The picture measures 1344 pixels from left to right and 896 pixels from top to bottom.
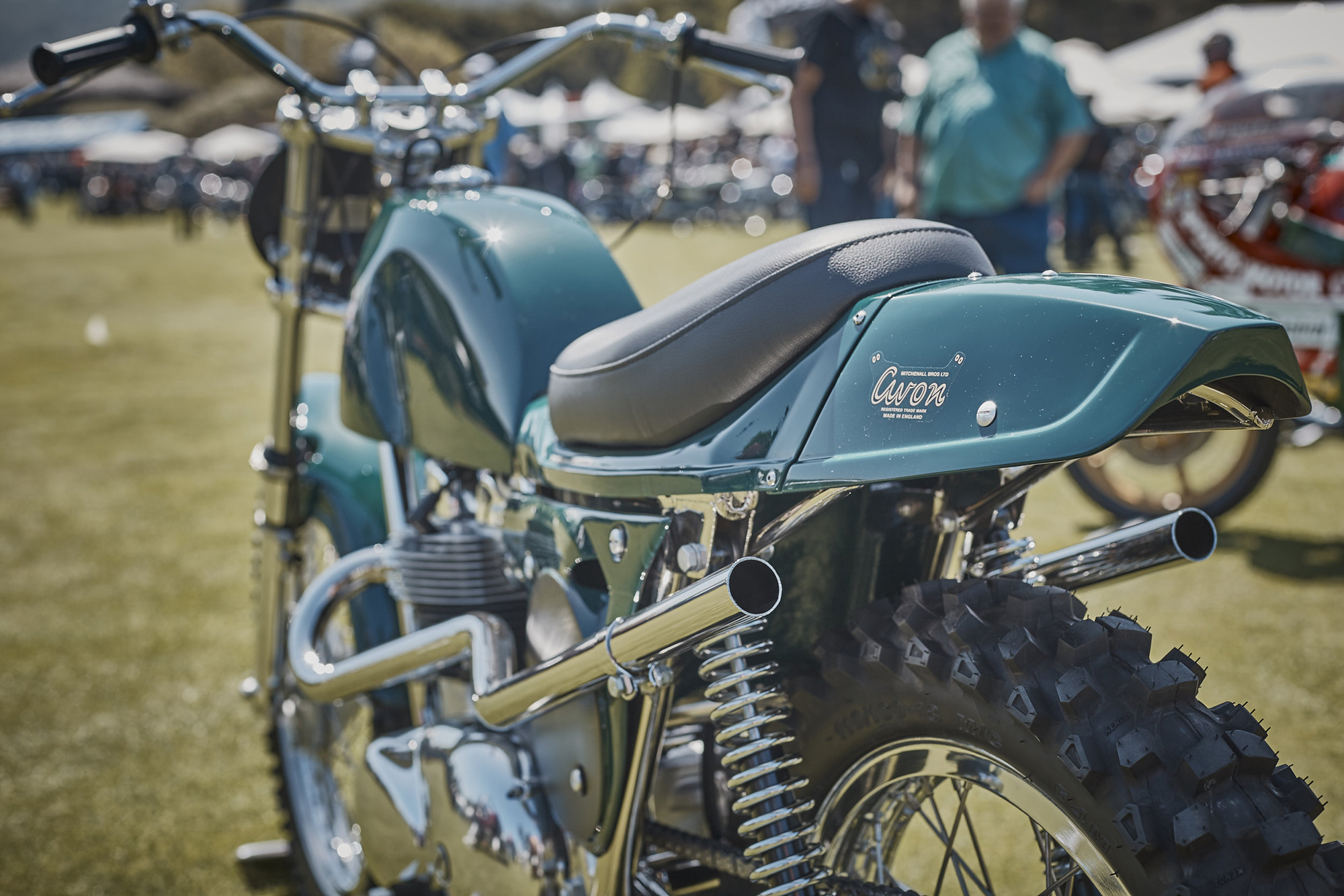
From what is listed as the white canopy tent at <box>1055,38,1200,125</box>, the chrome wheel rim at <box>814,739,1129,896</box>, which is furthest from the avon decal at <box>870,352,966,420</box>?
the white canopy tent at <box>1055,38,1200,125</box>

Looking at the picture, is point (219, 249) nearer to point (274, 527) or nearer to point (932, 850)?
point (274, 527)

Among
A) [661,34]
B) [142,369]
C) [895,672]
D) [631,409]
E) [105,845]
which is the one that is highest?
[661,34]

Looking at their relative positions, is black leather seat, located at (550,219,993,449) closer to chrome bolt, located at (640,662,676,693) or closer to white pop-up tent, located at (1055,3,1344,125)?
chrome bolt, located at (640,662,676,693)

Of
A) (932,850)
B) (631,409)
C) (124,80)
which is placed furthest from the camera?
(124,80)

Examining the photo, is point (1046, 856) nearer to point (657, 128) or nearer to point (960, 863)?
point (960, 863)

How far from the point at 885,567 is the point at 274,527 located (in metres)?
1.52

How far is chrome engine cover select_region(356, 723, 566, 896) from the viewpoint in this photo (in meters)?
1.58

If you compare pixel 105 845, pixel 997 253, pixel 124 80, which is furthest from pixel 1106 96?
pixel 124 80

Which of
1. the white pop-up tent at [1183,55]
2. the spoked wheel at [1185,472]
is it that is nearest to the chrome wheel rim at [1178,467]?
the spoked wheel at [1185,472]

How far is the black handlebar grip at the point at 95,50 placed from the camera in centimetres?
193

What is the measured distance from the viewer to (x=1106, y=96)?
54.6 feet

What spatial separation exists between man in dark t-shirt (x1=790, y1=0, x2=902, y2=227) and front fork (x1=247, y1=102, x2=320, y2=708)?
3.20 metres

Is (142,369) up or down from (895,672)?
down

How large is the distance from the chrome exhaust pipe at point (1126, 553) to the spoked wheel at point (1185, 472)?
9.01ft
